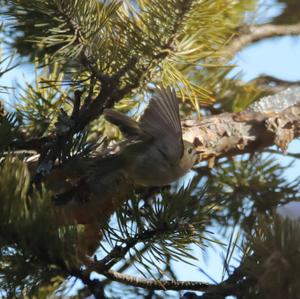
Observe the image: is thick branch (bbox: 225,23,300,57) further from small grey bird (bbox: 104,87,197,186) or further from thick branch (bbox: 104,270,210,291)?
thick branch (bbox: 104,270,210,291)

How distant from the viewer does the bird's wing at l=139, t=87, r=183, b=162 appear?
1.24 meters

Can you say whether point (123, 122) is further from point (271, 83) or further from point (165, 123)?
point (271, 83)

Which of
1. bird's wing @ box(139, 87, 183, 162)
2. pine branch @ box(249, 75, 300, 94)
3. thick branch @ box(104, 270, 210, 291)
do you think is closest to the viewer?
thick branch @ box(104, 270, 210, 291)

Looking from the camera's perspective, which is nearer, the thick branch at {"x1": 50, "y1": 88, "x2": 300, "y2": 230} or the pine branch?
the thick branch at {"x1": 50, "y1": 88, "x2": 300, "y2": 230}

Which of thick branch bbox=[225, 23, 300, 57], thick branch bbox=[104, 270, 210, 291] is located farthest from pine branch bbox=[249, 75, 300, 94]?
thick branch bbox=[104, 270, 210, 291]

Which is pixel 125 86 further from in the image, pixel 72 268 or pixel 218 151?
pixel 72 268

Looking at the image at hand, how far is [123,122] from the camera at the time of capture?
1.30 metres

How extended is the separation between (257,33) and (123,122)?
0.80m

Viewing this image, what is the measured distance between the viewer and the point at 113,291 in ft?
3.85

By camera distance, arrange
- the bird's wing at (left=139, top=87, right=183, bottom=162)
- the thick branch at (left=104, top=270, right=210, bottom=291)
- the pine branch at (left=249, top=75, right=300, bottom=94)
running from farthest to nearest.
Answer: the pine branch at (left=249, top=75, right=300, bottom=94) < the bird's wing at (left=139, top=87, right=183, bottom=162) < the thick branch at (left=104, top=270, right=210, bottom=291)

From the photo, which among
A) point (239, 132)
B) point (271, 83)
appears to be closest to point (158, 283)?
point (239, 132)

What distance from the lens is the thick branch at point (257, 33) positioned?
1905 mm

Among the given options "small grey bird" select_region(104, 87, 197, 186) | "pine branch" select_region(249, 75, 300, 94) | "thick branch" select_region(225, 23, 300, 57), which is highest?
"thick branch" select_region(225, 23, 300, 57)

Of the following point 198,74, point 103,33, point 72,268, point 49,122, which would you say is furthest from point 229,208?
point 72,268
